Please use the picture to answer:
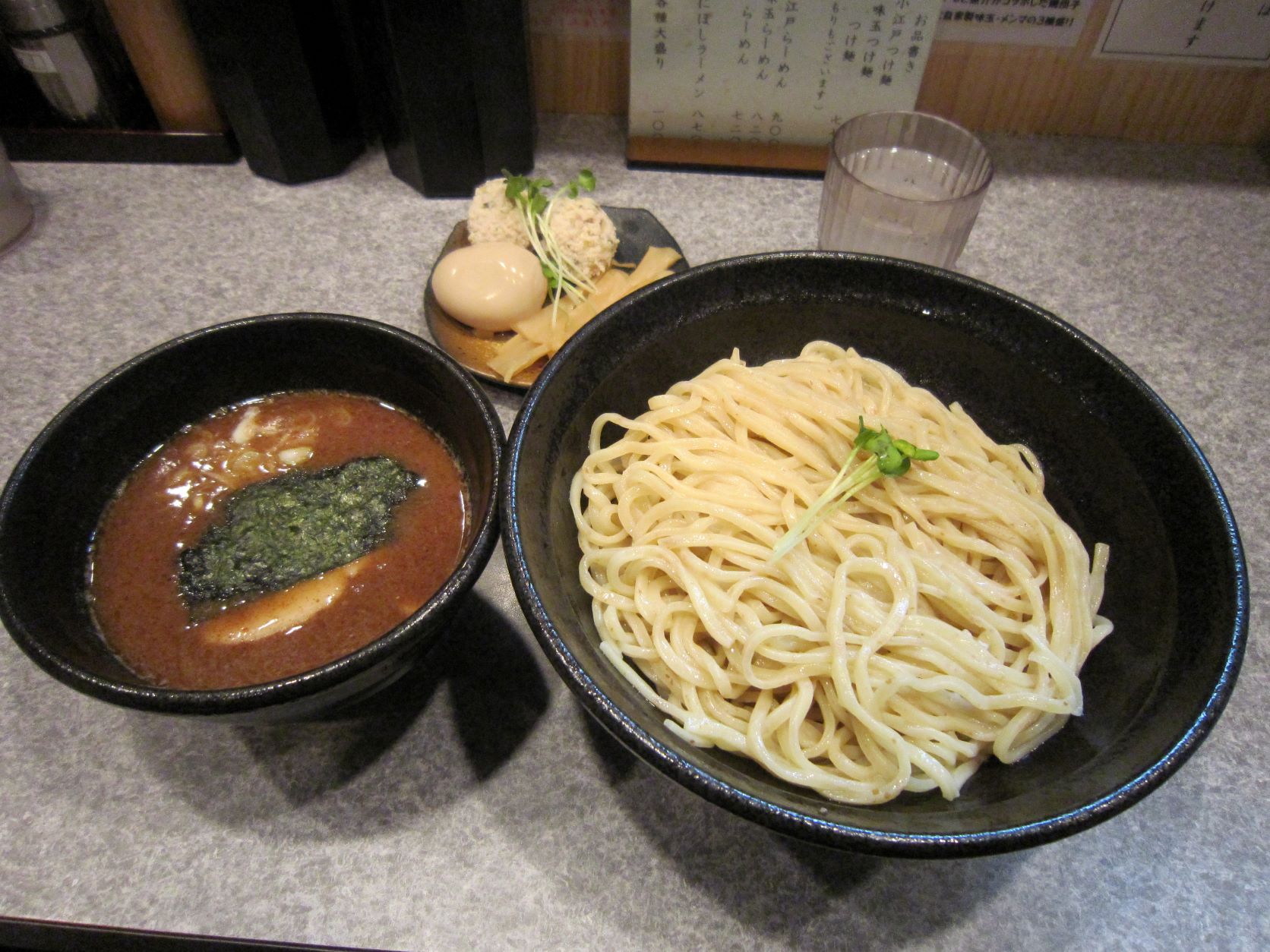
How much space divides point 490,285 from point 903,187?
0.99 meters

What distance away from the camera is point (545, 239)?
173 cm

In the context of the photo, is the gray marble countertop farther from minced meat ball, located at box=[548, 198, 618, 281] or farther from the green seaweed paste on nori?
minced meat ball, located at box=[548, 198, 618, 281]

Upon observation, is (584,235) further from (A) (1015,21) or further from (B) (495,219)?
(A) (1015,21)

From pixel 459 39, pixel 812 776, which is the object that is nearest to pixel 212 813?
pixel 812 776

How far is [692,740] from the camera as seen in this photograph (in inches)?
35.3

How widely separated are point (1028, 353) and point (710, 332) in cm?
46

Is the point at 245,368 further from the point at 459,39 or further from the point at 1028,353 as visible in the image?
the point at 1028,353

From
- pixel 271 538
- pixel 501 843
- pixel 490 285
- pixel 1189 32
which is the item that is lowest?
pixel 501 843

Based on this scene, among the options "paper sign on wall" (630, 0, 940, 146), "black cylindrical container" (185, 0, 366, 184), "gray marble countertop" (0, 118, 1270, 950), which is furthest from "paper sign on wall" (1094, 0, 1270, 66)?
A: "black cylindrical container" (185, 0, 366, 184)

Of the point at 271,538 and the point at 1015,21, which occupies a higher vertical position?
the point at 1015,21

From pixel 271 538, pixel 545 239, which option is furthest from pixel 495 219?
pixel 271 538

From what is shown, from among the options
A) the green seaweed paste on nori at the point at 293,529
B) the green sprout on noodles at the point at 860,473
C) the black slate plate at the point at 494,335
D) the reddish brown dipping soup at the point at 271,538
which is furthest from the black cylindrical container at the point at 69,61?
the green sprout on noodles at the point at 860,473

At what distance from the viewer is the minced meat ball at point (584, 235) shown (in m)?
1.71

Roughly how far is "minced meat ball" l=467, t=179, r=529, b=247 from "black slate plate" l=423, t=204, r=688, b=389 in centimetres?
6
